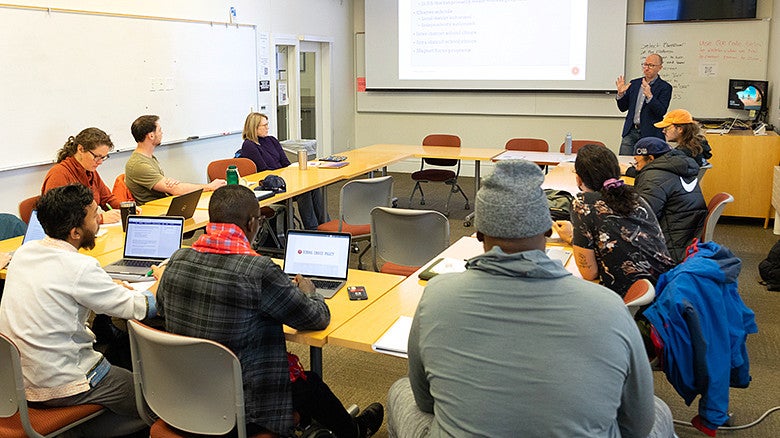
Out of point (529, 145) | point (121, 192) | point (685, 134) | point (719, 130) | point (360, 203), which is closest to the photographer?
point (121, 192)

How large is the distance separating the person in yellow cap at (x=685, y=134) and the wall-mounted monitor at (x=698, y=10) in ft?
12.2

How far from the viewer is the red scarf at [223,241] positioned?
87.4 inches

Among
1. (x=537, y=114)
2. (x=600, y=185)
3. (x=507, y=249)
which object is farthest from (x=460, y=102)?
(x=507, y=249)

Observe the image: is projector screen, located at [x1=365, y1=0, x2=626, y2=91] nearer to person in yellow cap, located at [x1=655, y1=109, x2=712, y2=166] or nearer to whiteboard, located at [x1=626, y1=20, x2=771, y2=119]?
whiteboard, located at [x1=626, y1=20, x2=771, y2=119]

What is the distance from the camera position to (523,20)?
886 cm

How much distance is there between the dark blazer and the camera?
686 cm

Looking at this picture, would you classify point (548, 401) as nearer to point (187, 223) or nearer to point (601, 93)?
point (187, 223)

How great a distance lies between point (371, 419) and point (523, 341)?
1618 millimetres

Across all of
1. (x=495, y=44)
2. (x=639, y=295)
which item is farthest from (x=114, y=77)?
(x=639, y=295)

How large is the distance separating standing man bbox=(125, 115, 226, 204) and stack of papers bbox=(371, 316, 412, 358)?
262cm

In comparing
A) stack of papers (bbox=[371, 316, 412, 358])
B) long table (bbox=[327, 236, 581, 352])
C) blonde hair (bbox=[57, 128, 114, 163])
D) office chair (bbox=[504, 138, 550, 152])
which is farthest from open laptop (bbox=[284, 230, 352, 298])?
office chair (bbox=[504, 138, 550, 152])

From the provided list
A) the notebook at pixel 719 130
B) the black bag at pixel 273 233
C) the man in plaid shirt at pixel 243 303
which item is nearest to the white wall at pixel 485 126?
the notebook at pixel 719 130

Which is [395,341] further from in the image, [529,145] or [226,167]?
[529,145]

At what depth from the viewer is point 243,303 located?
7.16 feet
